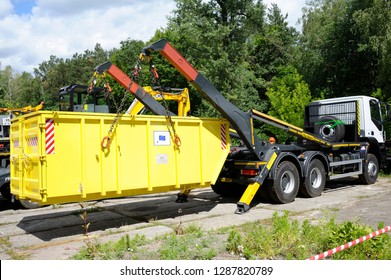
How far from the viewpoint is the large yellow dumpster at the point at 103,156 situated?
21.4 ft

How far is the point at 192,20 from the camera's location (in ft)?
97.6

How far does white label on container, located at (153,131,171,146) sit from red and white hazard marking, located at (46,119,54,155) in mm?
1981

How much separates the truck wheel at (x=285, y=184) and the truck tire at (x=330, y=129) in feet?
9.00

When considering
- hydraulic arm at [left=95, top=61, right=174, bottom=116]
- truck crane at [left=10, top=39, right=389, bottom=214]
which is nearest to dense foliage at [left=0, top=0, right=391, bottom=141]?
truck crane at [left=10, top=39, right=389, bottom=214]

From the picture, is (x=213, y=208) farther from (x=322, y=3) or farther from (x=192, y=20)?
(x=322, y=3)

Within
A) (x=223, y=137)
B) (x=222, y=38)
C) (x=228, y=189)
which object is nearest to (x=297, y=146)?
(x=228, y=189)

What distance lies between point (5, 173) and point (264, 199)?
21.4 feet

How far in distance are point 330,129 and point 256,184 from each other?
14.7 ft

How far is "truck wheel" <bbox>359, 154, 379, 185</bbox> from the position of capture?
523 inches

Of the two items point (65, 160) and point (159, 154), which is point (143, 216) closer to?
point (159, 154)

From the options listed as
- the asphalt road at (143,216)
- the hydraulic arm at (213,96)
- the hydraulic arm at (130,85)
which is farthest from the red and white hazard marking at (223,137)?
the asphalt road at (143,216)

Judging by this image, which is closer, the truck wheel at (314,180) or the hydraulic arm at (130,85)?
the hydraulic arm at (130,85)

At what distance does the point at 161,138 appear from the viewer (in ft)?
25.9

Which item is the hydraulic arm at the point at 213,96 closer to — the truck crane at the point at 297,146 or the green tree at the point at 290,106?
the truck crane at the point at 297,146
